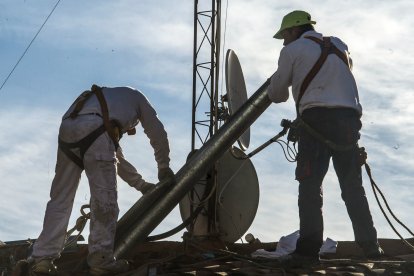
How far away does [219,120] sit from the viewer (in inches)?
550

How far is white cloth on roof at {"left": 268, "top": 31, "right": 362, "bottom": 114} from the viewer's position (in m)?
7.40

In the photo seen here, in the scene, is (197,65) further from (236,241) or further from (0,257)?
(0,257)

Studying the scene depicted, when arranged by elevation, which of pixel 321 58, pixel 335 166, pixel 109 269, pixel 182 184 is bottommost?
pixel 109 269

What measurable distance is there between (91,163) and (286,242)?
2.23 meters

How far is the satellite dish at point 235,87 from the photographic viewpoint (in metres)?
11.2

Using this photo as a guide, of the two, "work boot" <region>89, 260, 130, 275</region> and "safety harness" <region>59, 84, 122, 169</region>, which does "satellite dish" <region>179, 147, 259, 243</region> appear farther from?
"work boot" <region>89, 260, 130, 275</region>

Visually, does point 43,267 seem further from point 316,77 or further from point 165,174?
point 316,77

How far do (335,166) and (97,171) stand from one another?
220 cm

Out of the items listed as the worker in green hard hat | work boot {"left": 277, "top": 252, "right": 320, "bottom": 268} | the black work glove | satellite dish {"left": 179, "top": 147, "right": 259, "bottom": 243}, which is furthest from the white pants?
satellite dish {"left": 179, "top": 147, "right": 259, "bottom": 243}

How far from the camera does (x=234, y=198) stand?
1175 cm

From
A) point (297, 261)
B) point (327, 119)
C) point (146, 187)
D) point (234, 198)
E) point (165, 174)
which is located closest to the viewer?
point (297, 261)

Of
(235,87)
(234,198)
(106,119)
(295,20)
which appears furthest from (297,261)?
(235,87)

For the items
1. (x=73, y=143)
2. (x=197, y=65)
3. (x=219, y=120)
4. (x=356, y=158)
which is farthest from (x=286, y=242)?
(x=197, y=65)

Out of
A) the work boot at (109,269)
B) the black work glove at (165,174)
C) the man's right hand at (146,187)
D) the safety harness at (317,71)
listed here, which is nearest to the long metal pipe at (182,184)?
the man's right hand at (146,187)
